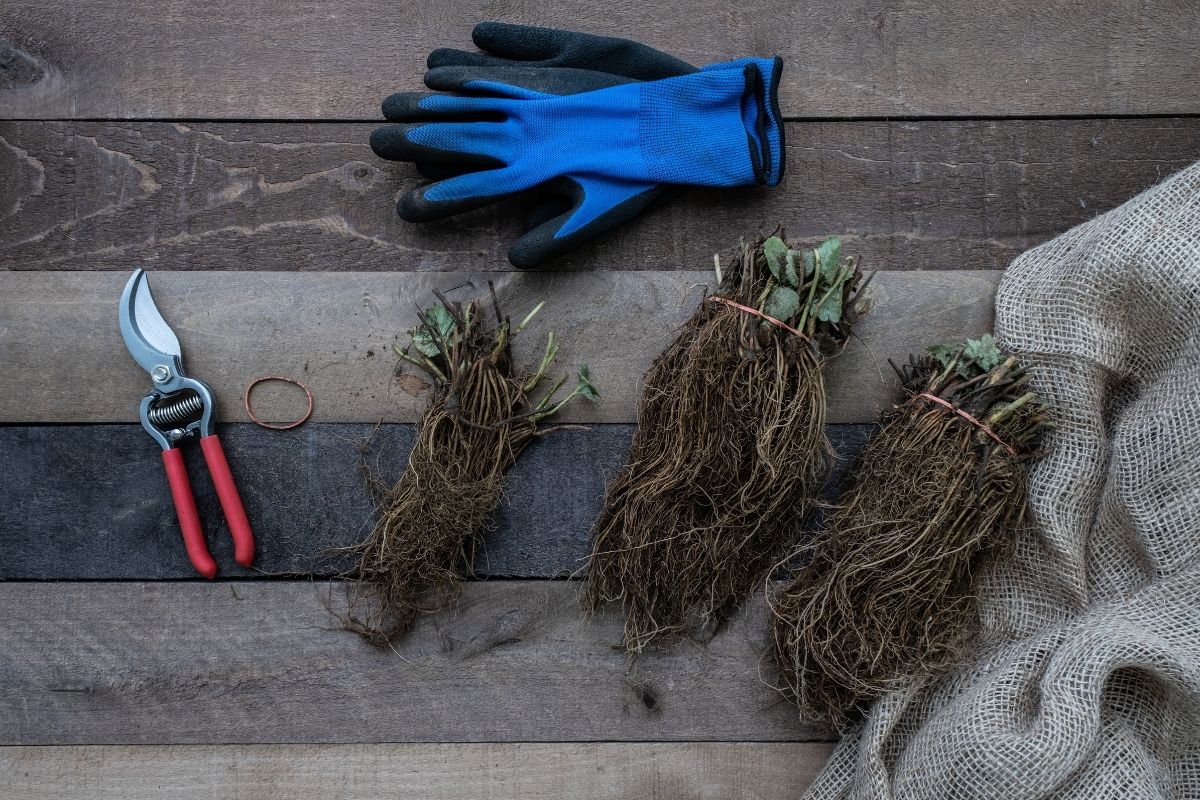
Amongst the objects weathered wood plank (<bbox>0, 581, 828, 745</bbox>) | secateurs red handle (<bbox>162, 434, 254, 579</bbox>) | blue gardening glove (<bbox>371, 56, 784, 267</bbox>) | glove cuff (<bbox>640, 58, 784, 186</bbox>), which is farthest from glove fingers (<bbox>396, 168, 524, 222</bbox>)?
weathered wood plank (<bbox>0, 581, 828, 745</bbox>)

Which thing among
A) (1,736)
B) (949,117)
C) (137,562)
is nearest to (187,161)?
(137,562)

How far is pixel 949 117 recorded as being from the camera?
1.29 m

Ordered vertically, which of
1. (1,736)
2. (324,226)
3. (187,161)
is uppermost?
(187,161)

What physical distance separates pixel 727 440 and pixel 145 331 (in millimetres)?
881

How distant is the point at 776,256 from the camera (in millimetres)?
1167

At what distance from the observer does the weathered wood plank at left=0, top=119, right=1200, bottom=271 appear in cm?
128

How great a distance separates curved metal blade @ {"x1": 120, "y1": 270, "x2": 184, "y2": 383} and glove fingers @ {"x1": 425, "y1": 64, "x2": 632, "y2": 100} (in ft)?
1.75

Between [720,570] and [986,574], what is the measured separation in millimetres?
396

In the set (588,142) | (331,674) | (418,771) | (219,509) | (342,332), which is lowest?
(418,771)

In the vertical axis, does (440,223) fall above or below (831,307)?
above

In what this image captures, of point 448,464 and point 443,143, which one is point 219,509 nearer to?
point 448,464

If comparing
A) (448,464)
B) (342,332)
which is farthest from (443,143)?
(448,464)

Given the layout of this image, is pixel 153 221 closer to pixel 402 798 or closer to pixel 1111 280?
pixel 402 798

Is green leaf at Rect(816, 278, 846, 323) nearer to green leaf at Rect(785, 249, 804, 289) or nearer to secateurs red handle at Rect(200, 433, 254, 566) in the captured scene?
green leaf at Rect(785, 249, 804, 289)
